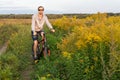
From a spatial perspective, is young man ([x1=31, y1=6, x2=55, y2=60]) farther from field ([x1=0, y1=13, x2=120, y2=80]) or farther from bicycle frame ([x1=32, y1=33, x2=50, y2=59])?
field ([x1=0, y1=13, x2=120, y2=80])

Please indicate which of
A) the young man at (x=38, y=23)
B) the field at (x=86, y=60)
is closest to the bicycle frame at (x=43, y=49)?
the young man at (x=38, y=23)

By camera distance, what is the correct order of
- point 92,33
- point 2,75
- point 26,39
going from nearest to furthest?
1. point 92,33
2. point 2,75
3. point 26,39

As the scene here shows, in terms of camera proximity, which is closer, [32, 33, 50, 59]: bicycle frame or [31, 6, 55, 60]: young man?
[31, 6, 55, 60]: young man

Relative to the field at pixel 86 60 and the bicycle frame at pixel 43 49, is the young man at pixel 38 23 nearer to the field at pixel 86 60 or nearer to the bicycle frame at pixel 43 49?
the bicycle frame at pixel 43 49

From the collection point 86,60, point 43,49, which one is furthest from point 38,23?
point 86,60

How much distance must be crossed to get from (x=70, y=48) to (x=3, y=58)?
11.9ft

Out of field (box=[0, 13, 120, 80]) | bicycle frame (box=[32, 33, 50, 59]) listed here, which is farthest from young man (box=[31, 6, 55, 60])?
field (box=[0, 13, 120, 80])

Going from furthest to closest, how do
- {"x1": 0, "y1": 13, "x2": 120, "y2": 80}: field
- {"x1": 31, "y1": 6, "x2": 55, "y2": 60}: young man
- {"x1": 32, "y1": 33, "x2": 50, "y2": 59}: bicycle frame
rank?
1. {"x1": 32, "y1": 33, "x2": 50, "y2": 59}: bicycle frame
2. {"x1": 31, "y1": 6, "x2": 55, "y2": 60}: young man
3. {"x1": 0, "y1": 13, "x2": 120, "y2": 80}: field

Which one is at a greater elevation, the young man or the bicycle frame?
the young man

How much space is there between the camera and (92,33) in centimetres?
1280

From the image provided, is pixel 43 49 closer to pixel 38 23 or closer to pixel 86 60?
pixel 38 23

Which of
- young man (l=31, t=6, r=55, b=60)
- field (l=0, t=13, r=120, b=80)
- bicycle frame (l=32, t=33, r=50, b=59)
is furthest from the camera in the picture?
bicycle frame (l=32, t=33, r=50, b=59)

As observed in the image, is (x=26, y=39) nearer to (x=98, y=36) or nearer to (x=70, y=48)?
(x=70, y=48)

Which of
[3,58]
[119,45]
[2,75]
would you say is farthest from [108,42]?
[3,58]
